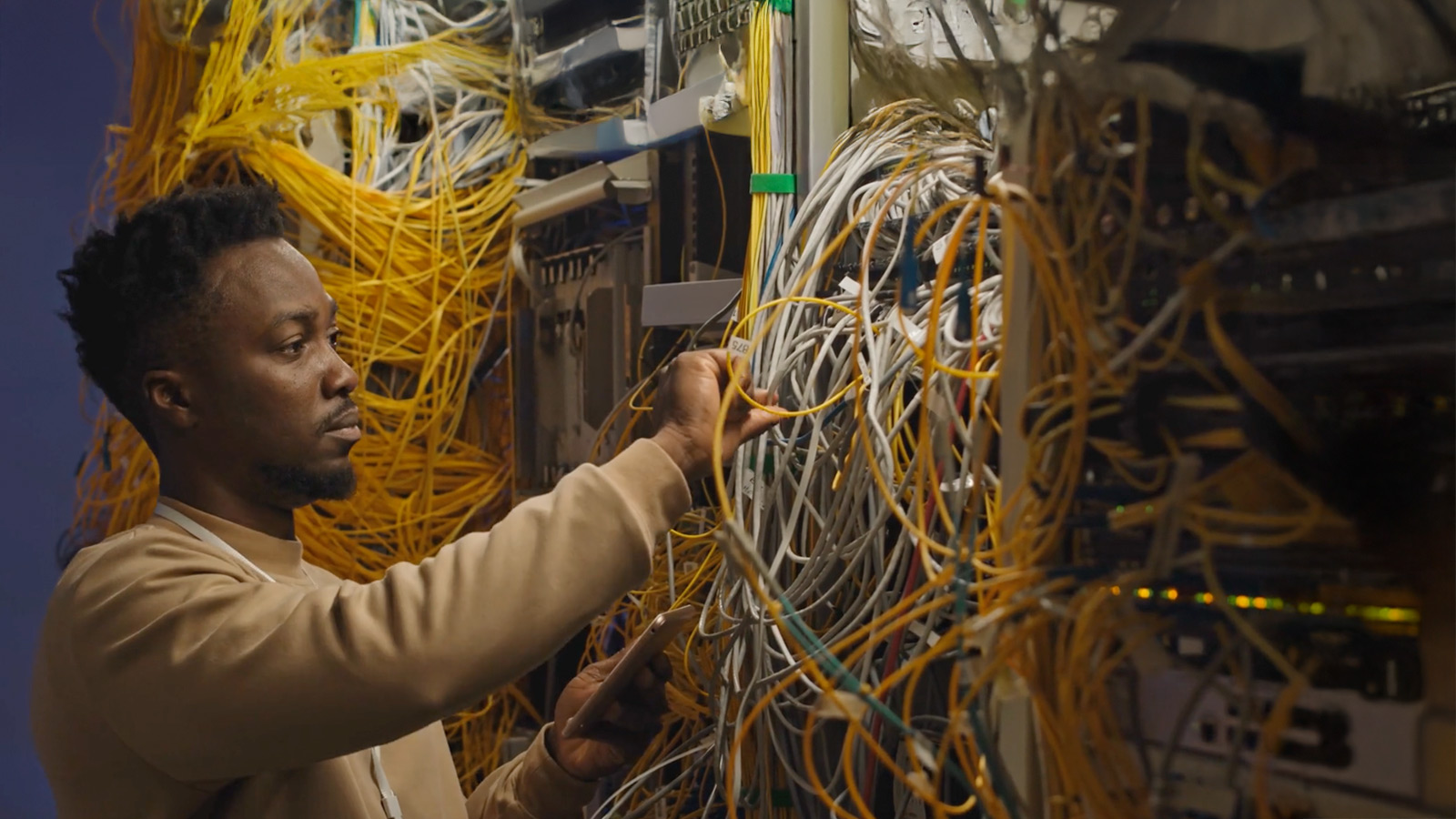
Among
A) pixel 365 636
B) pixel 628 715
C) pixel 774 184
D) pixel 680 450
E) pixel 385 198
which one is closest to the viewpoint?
pixel 365 636

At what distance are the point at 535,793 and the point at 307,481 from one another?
453 millimetres

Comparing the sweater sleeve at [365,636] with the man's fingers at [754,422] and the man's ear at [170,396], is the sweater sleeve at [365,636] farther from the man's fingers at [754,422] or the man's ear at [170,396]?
the man's ear at [170,396]

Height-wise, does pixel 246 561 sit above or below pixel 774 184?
below

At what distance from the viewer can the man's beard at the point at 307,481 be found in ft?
4.06

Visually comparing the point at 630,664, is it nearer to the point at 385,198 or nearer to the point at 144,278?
the point at 144,278

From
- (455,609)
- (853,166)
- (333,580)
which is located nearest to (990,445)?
→ (455,609)

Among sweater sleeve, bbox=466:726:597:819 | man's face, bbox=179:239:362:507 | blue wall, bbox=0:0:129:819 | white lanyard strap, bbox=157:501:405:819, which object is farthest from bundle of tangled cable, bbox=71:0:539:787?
white lanyard strap, bbox=157:501:405:819

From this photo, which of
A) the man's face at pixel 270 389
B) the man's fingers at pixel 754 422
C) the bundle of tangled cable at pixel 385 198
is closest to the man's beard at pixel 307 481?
the man's face at pixel 270 389

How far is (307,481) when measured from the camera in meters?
1.25

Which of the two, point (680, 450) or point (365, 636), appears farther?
point (680, 450)

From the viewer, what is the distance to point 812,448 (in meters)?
1.34

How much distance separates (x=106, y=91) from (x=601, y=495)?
99.1 inches

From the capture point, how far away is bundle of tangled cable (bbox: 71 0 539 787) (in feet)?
7.70

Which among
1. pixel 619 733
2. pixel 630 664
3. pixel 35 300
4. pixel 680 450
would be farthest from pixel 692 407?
pixel 35 300
